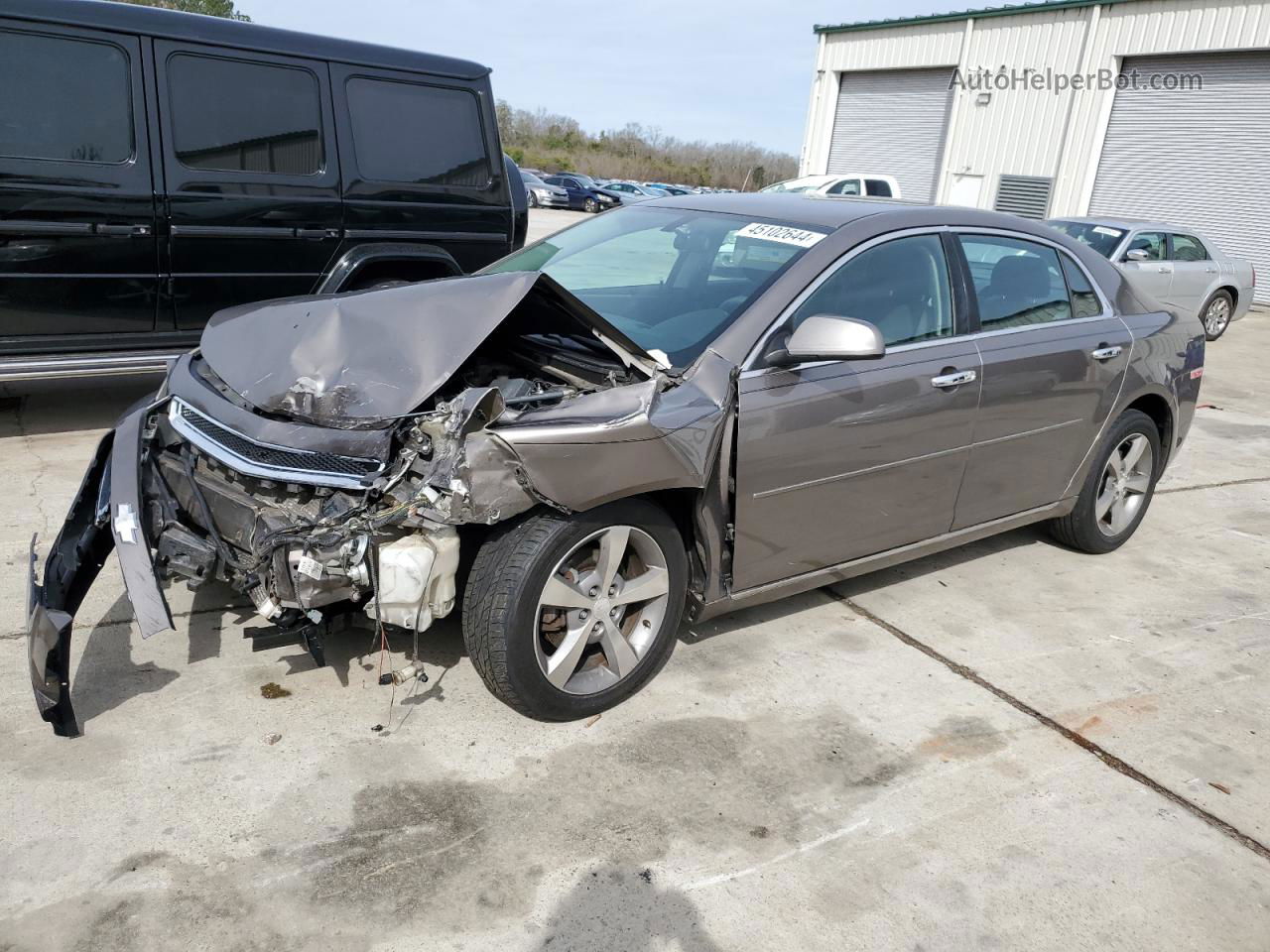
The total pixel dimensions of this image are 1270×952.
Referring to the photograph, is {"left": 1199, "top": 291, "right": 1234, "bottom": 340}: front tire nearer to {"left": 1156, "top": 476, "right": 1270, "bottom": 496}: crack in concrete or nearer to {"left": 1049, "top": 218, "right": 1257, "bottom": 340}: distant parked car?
{"left": 1049, "top": 218, "right": 1257, "bottom": 340}: distant parked car

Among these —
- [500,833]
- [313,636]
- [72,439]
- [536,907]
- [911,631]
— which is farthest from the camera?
[72,439]

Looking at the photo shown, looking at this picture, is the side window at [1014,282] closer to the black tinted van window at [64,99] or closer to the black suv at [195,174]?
the black suv at [195,174]

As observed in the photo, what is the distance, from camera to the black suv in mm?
5246

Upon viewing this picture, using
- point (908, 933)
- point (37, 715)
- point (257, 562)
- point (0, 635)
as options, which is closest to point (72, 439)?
point (0, 635)

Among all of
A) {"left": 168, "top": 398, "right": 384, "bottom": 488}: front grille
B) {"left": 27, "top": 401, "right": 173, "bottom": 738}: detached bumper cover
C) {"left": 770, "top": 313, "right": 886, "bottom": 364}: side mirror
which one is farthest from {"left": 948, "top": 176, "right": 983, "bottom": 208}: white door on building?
{"left": 27, "top": 401, "right": 173, "bottom": 738}: detached bumper cover

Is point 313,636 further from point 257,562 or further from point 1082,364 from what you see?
point 1082,364

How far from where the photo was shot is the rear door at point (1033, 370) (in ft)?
13.6

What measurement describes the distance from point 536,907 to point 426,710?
96cm

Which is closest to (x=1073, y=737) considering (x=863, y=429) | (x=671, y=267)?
(x=863, y=429)

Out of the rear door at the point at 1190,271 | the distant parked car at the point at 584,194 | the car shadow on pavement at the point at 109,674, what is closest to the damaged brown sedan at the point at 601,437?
the car shadow on pavement at the point at 109,674

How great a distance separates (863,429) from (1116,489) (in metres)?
2.24

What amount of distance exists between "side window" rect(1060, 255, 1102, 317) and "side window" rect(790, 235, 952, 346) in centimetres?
95

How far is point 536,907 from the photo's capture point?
249cm

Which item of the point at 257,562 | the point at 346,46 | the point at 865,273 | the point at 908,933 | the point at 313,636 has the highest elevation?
the point at 346,46
